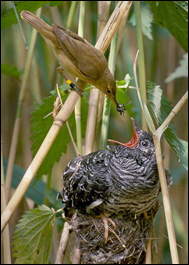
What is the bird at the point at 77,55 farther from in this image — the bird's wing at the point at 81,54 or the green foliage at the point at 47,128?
the green foliage at the point at 47,128

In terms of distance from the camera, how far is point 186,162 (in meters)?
1.74

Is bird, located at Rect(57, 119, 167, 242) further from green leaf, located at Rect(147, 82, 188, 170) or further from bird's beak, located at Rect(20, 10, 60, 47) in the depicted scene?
bird's beak, located at Rect(20, 10, 60, 47)

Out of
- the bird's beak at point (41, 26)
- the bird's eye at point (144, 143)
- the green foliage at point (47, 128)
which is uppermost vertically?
the bird's beak at point (41, 26)

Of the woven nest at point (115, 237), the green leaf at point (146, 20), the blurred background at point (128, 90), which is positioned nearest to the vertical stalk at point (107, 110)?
the woven nest at point (115, 237)

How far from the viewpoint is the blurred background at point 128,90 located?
271 centimetres

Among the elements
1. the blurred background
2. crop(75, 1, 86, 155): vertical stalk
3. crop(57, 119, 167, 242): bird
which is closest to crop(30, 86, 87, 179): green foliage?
crop(75, 1, 86, 155): vertical stalk

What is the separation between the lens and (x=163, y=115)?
1.76 meters

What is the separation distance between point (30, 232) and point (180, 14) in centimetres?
114

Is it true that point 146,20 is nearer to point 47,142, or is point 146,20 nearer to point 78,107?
point 78,107

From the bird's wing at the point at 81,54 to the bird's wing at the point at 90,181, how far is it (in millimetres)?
301

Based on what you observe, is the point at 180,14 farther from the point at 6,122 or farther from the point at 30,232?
the point at 6,122

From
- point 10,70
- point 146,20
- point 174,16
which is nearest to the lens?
point 174,16

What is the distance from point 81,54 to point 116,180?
47cm

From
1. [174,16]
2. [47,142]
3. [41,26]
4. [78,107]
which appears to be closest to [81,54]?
[41,26]
